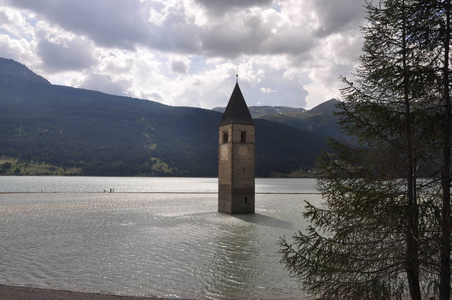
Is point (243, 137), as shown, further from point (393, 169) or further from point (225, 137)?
point (393, 169)

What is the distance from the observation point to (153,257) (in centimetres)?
2270

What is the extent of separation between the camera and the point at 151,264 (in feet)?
68.7

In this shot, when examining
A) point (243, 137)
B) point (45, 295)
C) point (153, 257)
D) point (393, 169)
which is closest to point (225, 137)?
point (243, 137)

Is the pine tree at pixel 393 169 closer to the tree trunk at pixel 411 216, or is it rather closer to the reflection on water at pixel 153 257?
the tree trunk at pixel 411 216

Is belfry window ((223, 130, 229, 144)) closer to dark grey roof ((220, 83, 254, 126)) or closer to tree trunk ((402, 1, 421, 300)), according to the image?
dark grey roof ((220, 83, 254, 126))

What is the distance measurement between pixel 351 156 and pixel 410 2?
526 cm

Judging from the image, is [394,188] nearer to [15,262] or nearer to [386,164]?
[386,164]

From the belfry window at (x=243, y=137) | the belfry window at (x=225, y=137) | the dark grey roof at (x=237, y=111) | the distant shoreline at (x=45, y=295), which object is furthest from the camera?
the belfry window at (x=225, y=137)

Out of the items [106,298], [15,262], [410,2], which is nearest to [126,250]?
[15,262]

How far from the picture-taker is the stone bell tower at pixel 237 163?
43719 millimetres

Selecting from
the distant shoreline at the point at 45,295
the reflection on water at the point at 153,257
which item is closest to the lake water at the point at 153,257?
the reflection on water at the point at 153,257

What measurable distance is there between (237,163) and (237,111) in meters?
7.02

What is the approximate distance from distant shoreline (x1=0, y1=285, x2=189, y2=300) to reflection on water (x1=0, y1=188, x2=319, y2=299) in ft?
3.23

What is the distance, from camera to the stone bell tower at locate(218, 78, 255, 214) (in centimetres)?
4372
